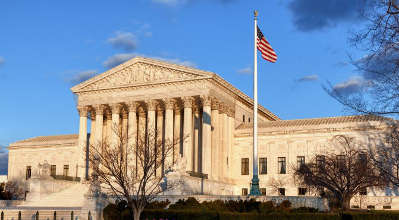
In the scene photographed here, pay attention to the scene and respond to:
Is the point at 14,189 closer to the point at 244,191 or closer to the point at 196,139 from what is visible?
the point at 196,139

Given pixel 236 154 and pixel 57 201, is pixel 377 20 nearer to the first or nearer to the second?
pixel 57 201

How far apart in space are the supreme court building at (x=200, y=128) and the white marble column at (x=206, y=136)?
11cm

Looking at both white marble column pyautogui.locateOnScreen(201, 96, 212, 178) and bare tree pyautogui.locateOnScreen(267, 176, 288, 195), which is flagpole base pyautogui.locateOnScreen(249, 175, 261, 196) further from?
bare tree pyautogui.locateOnScreen(267, 176, 288, 195)

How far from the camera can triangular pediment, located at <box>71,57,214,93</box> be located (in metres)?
59.9

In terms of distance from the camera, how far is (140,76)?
6284 cm

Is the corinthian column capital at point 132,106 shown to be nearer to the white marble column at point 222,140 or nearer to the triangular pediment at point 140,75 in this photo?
the triangular pediment at point 140,75

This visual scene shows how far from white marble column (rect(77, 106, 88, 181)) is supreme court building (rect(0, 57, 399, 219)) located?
0.12m

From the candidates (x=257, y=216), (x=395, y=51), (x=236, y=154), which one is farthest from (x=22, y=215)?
(x=236, y=154)

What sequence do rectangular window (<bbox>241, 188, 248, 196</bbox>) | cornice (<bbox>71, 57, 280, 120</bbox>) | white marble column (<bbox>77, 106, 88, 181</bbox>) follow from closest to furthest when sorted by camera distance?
cornice (<bbox>71, 57, 280, 120</bbox>) → rectangular window (<bbox>241, 188, 248, 196</bbox>) → white marble column (<bbox>77, 106, 88, 181</bbox>)

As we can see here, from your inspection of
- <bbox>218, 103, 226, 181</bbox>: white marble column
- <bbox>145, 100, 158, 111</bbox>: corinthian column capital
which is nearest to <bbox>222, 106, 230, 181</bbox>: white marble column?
<bbox>218, 103, 226, 181</bbox>: white marble column

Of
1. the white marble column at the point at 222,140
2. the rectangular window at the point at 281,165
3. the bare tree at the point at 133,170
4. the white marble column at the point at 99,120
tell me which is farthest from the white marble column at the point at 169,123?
the rectangular window at the point at 281,165

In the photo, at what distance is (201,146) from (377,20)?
4843cm

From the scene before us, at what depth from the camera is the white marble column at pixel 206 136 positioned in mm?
57250

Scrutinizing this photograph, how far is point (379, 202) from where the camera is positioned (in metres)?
54.4
